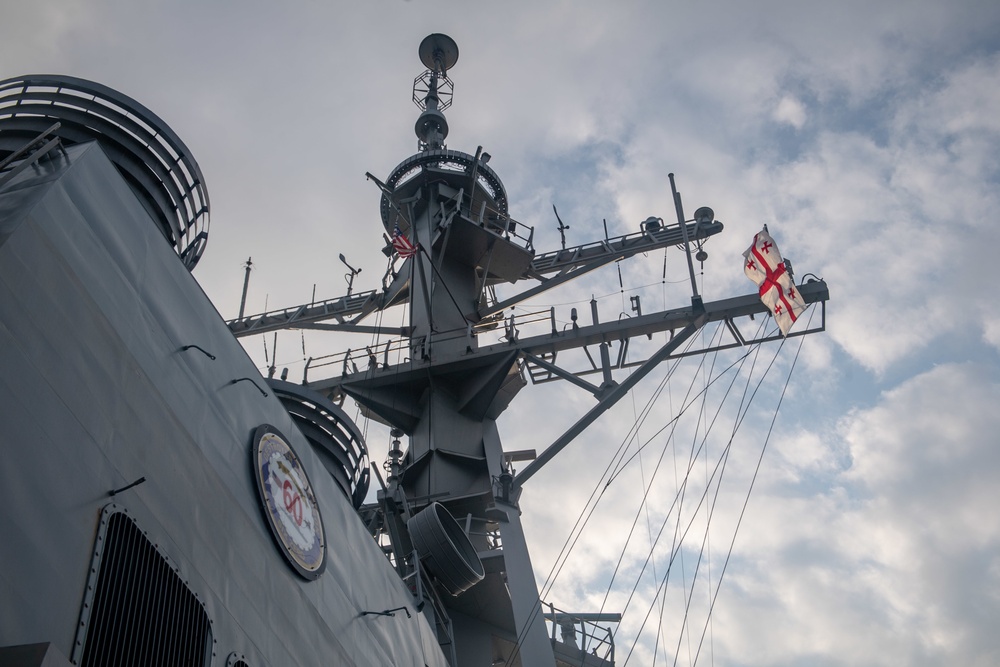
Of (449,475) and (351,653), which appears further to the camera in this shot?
(449,475)

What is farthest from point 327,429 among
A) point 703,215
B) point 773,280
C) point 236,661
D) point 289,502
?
point 703,215

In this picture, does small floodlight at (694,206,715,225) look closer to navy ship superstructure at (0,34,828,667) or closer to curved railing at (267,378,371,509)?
navy ship superstructure at (0,34,828,667)

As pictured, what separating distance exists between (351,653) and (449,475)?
266 inches

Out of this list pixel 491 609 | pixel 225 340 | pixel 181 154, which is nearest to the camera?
pixel 225 340

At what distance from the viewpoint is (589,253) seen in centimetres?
1923

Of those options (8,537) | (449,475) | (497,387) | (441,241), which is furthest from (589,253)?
(8,537)

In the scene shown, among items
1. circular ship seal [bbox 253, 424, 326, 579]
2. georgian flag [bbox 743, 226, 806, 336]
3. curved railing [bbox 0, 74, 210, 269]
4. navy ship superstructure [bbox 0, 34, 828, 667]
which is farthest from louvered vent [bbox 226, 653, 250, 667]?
georgian flag [bbox 743, 226, 806, 336]

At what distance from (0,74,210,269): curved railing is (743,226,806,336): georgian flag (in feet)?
27.5

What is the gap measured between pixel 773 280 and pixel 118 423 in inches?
412

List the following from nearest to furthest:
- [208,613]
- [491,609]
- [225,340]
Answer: [208,613] < [225,340] < [491,609]

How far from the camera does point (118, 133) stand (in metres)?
6.98

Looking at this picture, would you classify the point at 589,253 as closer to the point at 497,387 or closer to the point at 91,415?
the point at 497,387

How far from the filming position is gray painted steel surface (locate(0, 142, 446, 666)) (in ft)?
12.7

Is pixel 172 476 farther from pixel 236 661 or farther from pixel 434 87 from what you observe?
pixel 434 87
